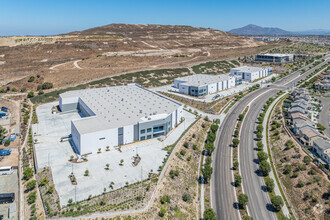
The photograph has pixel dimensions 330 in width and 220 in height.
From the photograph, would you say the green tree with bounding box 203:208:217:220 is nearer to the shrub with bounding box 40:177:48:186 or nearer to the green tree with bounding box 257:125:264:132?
the shrub with bounding box 40:177:48:186

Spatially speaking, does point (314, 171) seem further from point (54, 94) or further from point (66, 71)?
point (66, 71)

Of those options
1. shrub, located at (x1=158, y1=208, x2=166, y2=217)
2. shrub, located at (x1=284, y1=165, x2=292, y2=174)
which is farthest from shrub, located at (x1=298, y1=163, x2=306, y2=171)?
shrub, located at (x1=158, y1=208, x2=166, y2=217)

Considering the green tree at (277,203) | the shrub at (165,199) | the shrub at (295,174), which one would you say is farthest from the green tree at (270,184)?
the shrub at (165,199)

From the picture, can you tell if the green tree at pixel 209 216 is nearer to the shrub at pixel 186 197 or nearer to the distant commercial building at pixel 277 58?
the shrub at pixel 186 197

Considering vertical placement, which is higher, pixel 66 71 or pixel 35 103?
pixel 66 71

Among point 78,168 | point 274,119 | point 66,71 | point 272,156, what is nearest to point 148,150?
point 78,168

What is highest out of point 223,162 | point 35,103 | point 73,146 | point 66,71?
point 66,71

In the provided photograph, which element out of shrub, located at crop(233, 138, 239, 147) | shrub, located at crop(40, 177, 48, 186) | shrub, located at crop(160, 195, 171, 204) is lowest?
shrub, located at crop(160, 195, 171, 204)

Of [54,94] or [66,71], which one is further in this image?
[66,71]

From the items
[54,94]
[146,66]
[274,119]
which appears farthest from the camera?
[146,66]
